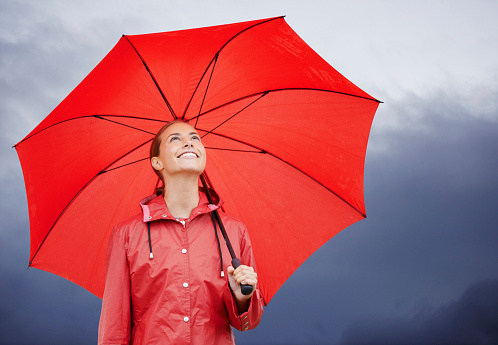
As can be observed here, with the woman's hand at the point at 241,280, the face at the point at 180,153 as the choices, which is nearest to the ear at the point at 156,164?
the face at the point at 180,153

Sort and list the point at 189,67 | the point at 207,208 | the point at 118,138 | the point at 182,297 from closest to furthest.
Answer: the point at 182,297, the point at 207,208, the point at 189,67, the point at 118,138

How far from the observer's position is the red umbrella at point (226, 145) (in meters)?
4.36

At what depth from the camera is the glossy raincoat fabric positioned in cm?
360

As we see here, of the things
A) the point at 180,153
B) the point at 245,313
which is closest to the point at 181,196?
the point at 180,153

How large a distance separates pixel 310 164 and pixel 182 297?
6.26 ft

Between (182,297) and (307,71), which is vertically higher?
(307,71)

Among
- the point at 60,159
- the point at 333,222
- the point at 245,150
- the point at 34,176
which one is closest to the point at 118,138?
the point at 60,159

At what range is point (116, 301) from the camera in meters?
3.70

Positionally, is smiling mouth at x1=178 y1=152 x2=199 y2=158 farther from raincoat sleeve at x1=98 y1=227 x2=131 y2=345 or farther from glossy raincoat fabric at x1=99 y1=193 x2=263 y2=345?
raincoat sleeve at x1=98 y1=227 x2=131 y2=345

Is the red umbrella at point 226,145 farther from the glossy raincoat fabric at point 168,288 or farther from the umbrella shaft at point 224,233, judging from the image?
the glossy raincoat fabric at point 168,288

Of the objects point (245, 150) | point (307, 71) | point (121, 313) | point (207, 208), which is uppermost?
point (307, 71)

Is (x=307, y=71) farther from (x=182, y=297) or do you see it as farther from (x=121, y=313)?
(x=121, y=313)

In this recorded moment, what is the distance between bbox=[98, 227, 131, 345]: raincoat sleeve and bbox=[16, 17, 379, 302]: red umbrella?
0.94 m

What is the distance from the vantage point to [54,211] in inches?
181
